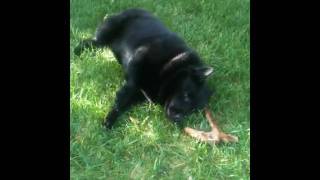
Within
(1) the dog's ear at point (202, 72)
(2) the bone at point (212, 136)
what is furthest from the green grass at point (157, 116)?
(1) the dog's ear at point (202, 72)

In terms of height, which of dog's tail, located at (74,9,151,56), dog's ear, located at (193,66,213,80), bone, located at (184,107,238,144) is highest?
dog's ear, located at (193,66,213,80)

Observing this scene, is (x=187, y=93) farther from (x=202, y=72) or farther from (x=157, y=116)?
(x=157, y=116)

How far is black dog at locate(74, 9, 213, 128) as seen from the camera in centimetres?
402

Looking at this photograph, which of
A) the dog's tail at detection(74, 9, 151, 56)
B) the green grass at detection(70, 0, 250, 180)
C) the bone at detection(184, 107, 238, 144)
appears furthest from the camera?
the dog's tail at detection(74, 9, 151, 56)

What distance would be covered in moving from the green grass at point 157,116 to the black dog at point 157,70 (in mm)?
100

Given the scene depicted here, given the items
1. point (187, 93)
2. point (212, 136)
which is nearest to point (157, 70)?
point (187, 93)

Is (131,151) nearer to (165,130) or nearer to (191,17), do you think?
(165,130)

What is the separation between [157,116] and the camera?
13.4 feet

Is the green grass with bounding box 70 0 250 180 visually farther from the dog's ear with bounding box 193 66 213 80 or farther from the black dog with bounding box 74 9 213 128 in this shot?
the dog's ear with bounding box 193 66 213 80

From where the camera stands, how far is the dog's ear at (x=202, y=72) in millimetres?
3984

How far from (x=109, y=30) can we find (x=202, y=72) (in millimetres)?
1186

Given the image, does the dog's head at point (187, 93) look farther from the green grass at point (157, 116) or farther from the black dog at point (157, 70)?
the green grass at point (157, 116)

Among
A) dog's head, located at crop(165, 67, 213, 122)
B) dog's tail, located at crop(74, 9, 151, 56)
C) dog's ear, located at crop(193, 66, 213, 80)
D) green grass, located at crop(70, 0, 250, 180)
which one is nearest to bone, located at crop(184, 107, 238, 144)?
green grass, located at crop(70, 0, 250, 180)
